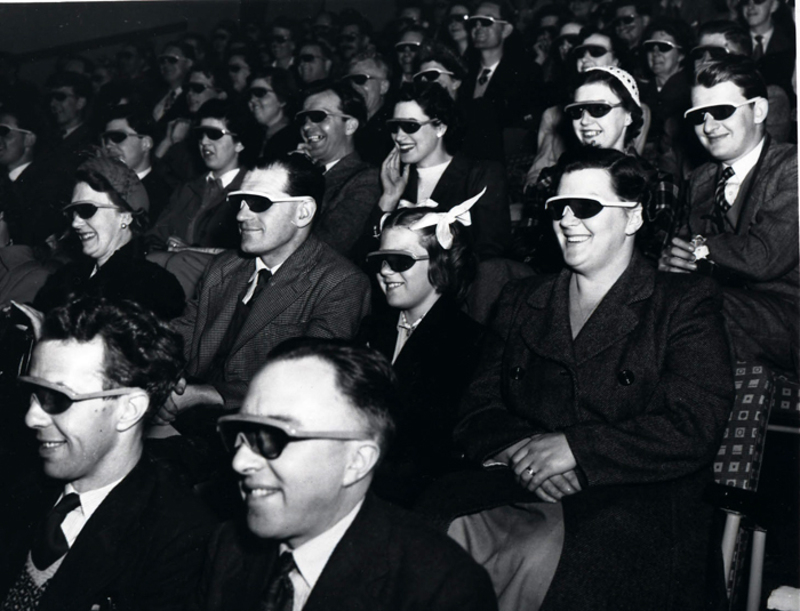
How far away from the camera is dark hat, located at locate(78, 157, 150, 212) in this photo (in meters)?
4.97

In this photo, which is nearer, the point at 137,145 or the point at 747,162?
the point at 747,162

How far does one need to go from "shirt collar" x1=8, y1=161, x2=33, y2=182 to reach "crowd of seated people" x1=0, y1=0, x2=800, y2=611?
20mm

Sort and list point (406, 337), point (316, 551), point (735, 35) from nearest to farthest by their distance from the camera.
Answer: point (316, 551)
point (406, 337)
point (735, 35)

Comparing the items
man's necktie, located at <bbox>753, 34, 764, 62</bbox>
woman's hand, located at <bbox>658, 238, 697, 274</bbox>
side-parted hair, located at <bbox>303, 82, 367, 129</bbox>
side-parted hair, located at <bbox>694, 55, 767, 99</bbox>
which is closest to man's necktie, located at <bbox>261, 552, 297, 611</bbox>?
woman's hand, located at <bbox>658, 238, 697, 274</bbox>

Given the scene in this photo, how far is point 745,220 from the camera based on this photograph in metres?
4.28

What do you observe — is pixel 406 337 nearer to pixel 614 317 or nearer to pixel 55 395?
pixel 614 317

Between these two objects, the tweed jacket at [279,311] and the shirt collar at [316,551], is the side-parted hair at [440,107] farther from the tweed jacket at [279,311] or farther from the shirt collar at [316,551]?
the shirt collar at [316,551]

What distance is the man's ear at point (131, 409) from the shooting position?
252cm

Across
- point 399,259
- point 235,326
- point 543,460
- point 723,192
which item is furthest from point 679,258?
point 235,326

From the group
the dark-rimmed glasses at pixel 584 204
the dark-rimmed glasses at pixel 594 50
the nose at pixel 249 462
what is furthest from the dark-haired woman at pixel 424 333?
the dark-rimmed glasses at pixel 594 50

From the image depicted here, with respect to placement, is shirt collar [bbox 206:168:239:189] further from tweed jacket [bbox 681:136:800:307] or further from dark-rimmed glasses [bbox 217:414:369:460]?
dark-rimmed glasses [bbox 217:414:369:460]

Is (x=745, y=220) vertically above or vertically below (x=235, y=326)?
above

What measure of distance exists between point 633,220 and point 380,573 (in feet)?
6.06

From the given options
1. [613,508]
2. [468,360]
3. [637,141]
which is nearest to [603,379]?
[613,508]
